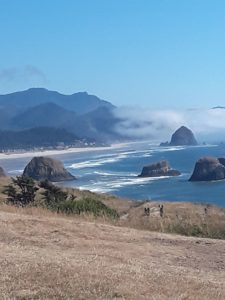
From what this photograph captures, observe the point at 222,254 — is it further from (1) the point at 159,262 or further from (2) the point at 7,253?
(2) the point at 7,253

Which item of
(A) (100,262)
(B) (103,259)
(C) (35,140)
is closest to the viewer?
(A) (100,262)

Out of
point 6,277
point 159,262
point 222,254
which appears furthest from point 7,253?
point 222,254

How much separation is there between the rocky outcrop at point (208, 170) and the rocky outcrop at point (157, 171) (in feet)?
21.5

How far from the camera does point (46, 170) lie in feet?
323

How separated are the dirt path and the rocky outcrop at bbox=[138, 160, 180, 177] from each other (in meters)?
85.5

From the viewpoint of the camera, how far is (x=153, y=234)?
35.4 feet

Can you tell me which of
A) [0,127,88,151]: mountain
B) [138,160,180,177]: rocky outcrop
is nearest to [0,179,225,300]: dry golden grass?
[138,160,180,177]: rocky outcrop

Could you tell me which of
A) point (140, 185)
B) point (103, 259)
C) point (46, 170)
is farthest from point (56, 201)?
point (46, 170)

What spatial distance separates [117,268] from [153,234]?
3.63 meters

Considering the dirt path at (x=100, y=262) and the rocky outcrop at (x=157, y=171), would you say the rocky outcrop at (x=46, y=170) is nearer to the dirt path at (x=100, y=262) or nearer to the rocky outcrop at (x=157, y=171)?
the rocky outcrop at (x=157, y=171)

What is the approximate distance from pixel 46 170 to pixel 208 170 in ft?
83.1

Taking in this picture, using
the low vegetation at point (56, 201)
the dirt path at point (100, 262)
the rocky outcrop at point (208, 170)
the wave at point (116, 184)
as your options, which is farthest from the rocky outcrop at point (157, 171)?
the dirt path at point (100, 262)

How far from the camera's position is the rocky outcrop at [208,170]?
3583 inches

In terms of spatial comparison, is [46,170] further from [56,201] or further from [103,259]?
[103,259]
